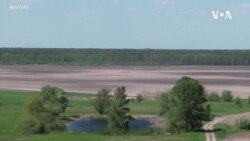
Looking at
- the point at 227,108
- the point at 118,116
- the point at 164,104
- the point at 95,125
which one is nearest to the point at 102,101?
the point at 95,125

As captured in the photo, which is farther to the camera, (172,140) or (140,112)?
(140,112)

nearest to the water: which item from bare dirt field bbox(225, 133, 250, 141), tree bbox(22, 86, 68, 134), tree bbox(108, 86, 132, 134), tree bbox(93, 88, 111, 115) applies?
tree bbox(22, 86, 68, 134)

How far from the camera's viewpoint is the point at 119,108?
220 ft

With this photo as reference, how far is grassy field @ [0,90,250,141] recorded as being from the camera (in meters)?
53.0

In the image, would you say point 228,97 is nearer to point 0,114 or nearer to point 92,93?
point 92,93

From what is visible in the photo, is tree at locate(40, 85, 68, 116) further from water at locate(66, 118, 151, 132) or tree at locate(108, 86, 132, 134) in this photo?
tree at locate(108, 86, 132, 134)

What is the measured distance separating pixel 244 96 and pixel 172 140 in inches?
2565

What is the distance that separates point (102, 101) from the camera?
85062mm

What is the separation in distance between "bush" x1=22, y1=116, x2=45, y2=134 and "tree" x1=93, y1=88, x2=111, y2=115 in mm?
24501

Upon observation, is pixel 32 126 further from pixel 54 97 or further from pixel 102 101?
pixel 102 101

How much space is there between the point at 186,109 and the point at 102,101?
89.7 ft

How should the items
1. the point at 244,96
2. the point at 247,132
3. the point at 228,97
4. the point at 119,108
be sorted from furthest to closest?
the point at 244,96, the point at 228,97, the point at 119,108, the point at 247,132

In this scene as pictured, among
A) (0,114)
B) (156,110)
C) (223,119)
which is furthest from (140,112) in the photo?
(0,114)

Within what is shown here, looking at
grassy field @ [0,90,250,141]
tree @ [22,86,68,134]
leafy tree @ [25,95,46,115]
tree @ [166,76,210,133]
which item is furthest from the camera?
leafy tree @ [25,95,46,115]
